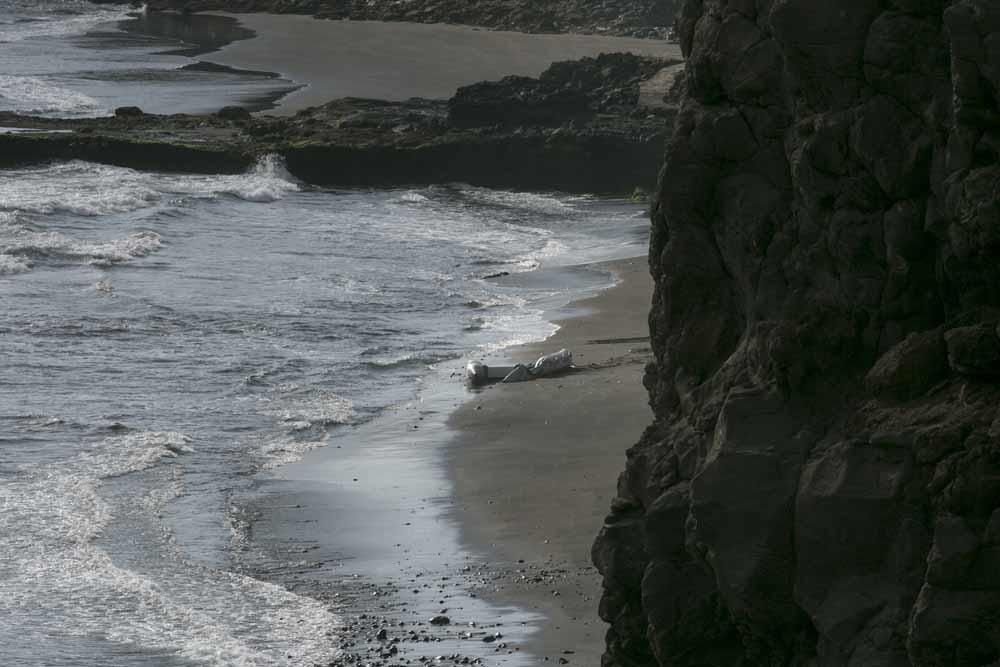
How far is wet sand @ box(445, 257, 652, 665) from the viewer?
10422 mm

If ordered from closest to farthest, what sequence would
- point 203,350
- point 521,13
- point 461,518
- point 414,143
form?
1. point 461,518
2. point 203,350
3. point 414,143
4. point 521,13

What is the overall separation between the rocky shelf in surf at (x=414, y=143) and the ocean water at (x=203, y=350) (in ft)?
2.79

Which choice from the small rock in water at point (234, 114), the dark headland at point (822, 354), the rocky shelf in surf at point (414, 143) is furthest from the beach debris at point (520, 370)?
the small rock in water at point (234, 114)

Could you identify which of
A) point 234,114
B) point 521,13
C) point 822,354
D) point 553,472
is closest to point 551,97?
point 234,114

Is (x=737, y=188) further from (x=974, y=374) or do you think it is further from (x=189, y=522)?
(x=189, y=522)

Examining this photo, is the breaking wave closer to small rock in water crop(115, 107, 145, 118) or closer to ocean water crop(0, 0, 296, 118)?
ocean water crop(0, 0, 296, 118)

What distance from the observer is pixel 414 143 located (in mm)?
38344

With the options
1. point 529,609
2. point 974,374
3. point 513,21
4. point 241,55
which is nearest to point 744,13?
point 974,374

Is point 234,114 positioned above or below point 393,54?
below

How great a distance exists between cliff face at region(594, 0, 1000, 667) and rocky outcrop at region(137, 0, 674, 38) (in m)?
58.8

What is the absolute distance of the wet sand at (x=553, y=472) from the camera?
10.4 metres

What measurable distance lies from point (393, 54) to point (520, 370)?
1724 inches

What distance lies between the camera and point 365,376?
18156 millimetres

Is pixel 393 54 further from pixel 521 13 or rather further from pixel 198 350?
pixel 198 350
